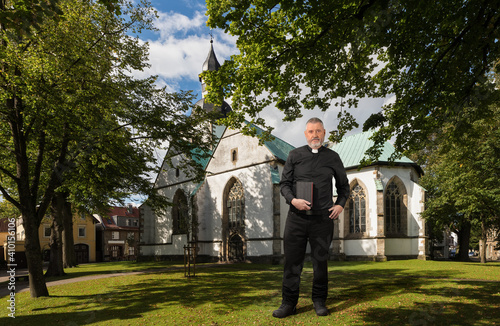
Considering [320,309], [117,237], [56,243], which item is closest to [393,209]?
[320,309]

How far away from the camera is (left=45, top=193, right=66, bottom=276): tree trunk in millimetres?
17094

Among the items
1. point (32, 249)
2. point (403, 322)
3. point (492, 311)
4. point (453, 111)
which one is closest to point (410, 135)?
point (453, 111)

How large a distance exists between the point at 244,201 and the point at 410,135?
18.0m

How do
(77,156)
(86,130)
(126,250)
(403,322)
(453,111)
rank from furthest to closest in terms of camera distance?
(126,250) < (77,156) < (86,130) < (453,111) < (403,322)

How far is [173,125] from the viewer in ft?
33.7

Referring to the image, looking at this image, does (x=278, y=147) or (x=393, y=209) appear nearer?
(x=393, y=209)

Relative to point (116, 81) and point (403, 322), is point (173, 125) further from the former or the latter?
point (403, 322)

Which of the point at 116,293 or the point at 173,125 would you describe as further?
the point at 173,125

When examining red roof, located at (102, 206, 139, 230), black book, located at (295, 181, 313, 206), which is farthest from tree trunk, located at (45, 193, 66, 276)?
red roof, located at (102, 206, 139, 230)

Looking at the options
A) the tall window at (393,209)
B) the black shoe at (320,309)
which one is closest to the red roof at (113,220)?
the tall window at (393,209)

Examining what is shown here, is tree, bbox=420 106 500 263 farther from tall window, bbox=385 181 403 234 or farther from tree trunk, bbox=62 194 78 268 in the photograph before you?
→ tree trunk, bbox=62 194 78 268

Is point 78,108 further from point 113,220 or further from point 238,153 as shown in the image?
point 113,220

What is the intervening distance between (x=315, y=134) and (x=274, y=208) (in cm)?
1894

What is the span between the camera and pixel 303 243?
3.94 m
